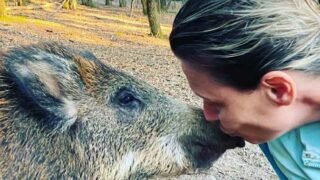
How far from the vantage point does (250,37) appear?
5.89 feet

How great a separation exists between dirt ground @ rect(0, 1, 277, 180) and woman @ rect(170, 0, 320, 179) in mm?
1296

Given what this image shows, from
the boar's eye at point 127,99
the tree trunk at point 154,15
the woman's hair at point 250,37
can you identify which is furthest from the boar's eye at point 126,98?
Answer: the tree trunk at point 154,15

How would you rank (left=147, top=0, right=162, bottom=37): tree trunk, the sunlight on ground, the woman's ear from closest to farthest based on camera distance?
the woman's ear → the sunlight on ground → (left=147, top=0, right=162, bottom=37): tree trunk

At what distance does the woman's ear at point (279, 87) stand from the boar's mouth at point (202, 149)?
63 centimetres

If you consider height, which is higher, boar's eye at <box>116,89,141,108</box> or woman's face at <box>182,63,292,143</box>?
woman's face at <box>182,63,292,143</box>

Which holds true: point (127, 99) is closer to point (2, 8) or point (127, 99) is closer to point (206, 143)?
point (206, 143)

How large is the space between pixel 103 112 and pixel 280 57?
109 cm

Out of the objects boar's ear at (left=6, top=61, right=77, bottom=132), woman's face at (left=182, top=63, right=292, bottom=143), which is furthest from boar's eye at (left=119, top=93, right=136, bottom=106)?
woman's face at (left=182, top=63, right=292, bottom=143)

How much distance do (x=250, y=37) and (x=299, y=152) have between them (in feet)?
1.60

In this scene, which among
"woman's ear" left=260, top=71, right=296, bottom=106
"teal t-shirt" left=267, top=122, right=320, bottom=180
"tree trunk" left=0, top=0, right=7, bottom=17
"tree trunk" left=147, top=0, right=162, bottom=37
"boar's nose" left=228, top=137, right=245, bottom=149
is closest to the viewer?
"woman's ear" left=260, top=71, right=296, bottom=106

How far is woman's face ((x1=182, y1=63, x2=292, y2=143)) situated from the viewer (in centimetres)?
186

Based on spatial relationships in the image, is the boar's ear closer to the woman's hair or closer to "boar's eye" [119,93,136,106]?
"boar's eye" [119,93,136,106]

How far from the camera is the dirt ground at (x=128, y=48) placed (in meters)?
4.84

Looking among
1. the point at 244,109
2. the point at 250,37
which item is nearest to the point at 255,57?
the point at 250,37
